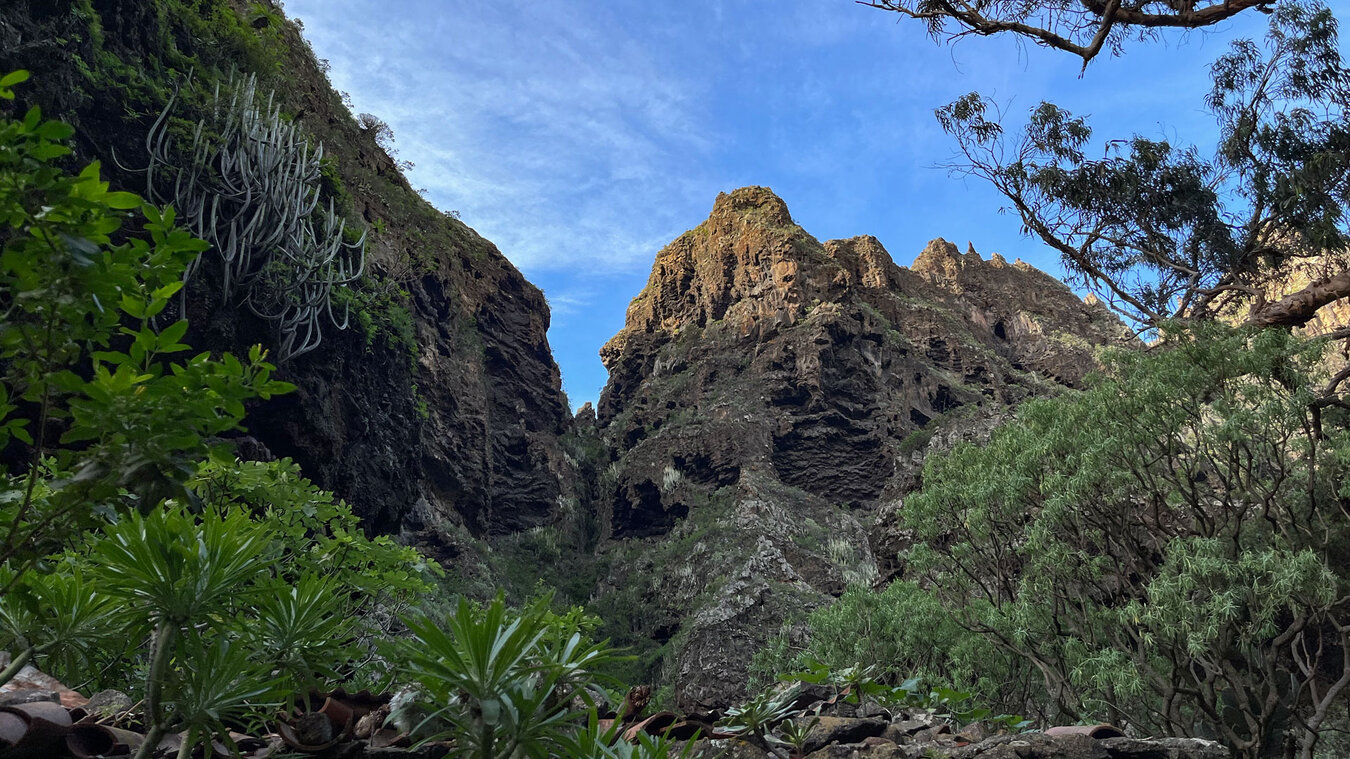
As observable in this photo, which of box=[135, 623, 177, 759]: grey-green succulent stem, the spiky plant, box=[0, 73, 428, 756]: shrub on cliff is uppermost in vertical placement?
the spiky plant

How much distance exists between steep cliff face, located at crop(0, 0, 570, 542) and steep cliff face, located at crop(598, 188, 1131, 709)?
8.61 meters

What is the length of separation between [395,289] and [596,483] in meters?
25.4

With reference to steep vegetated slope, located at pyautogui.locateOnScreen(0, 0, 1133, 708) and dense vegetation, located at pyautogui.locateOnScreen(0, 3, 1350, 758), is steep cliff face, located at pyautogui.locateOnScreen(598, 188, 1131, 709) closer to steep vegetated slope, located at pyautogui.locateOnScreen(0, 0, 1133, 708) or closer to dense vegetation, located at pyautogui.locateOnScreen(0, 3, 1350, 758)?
steep vegetated slope, located at pyautogui.locateOnScreen(0, 0, 1133, 708)

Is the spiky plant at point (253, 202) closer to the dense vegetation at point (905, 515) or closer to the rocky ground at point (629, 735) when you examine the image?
the dense vegetation at point (905, 515)

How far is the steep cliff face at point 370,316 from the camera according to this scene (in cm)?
1897

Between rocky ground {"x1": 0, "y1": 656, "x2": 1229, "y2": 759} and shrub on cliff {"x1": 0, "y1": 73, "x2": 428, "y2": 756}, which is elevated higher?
shrub on cliff {"x1": 0, "y1": 73, "x2": 428, "y2": 756}

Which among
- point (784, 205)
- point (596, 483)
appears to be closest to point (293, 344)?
point (596, 483)

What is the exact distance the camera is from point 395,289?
31.5m

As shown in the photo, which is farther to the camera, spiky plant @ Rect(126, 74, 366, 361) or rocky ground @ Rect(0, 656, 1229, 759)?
spiky plant @ Rect(126, 74, 366, 361)

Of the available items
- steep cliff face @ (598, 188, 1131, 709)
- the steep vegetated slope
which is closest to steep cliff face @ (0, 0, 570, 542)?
the steep vegetated slope

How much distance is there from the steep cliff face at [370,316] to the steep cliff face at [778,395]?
8611mm

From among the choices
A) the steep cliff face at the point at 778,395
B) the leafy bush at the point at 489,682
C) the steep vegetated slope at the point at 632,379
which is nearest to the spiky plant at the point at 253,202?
the steep vegetated slope at the point at 632,379

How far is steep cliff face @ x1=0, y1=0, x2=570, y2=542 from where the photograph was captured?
19.0m

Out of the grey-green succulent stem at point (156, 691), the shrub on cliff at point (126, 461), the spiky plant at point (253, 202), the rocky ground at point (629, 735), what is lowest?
the rocky ground at point (629, 735)
